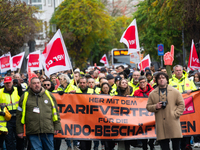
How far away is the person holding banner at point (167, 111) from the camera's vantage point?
7062 millimetres

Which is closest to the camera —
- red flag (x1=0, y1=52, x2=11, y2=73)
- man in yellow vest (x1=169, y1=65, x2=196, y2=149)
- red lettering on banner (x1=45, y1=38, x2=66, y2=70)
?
man in yellow vest (x1=169, y1=65, x2=196, y2=149)

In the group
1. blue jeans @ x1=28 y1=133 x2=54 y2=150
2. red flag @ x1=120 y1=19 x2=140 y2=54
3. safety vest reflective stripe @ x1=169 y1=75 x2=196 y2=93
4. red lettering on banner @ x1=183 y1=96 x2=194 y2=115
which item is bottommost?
blue jeans @ x1=28 y1=133 x2=54 y2=150

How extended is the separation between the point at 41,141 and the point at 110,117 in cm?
202

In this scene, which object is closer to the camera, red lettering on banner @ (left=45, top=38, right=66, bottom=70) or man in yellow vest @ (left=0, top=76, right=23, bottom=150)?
man in yellow vest @ (left=0, top=76, right=23, bottom=150)

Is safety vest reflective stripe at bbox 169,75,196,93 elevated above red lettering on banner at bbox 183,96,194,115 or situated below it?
above

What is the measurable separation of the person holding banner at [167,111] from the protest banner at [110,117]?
1.58m

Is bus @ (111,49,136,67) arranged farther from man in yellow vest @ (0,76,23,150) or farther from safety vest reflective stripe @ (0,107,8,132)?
safety vest reflective stripe @ (0,107,8,132)

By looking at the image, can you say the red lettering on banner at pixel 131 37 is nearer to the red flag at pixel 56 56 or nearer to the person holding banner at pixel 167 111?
the red flag at pixel 56 56

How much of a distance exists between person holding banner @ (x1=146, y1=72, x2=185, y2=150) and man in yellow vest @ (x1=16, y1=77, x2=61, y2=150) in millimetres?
1827

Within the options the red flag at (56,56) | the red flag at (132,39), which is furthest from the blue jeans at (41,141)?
the red flag at (132,39)

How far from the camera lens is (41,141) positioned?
7.28 m

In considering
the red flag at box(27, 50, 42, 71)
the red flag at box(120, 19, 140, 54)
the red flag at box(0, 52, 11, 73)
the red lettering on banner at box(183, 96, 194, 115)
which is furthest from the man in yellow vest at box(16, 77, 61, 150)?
the red flag at box(0, 52, 11, 73)

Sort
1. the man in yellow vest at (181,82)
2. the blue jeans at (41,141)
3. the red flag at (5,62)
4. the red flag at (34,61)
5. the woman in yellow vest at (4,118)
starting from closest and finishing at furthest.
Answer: the blue jeans at (41,141) → the woman in yellow vest at (4,118) → the man in yellow vest at (181,82) → the red flag at (34,61) → the red flag at (5,62)

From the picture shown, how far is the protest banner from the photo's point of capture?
866 cm
